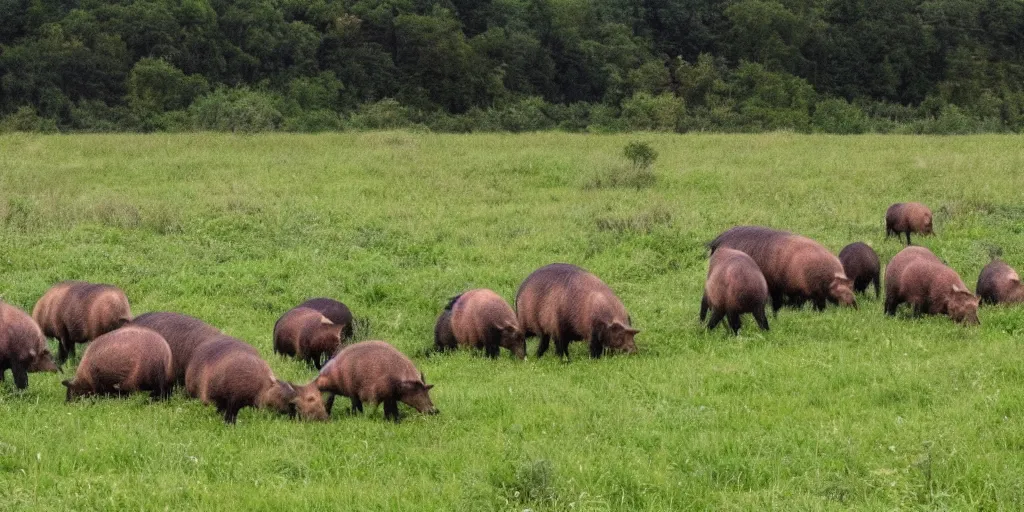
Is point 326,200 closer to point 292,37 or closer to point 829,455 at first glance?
point 829,455

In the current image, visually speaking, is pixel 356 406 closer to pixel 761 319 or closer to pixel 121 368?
pixel 121 368

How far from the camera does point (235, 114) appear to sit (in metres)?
37.5

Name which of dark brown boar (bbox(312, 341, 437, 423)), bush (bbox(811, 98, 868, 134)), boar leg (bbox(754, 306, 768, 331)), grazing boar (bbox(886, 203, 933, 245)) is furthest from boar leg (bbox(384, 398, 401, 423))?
bush (bbox(811, 98, 868, 134))

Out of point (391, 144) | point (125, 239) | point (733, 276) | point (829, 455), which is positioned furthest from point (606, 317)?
point (391, 144)

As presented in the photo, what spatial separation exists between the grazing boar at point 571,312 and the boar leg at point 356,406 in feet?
9.82

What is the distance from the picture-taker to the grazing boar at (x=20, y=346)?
999 cm

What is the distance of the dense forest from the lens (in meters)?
47.1

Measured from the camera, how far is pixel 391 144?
1198 inches

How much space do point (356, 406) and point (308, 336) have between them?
8.88ft

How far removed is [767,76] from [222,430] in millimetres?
49473

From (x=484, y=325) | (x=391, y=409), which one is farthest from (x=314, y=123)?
(x=391, y=409)

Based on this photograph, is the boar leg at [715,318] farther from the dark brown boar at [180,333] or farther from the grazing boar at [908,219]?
the grazing boar at [908,219]

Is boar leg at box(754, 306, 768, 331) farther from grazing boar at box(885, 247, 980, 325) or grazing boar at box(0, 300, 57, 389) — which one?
grazing boar at box(0, 300, 57, 389)

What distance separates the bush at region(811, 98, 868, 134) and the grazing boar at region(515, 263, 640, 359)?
33.2 meters
